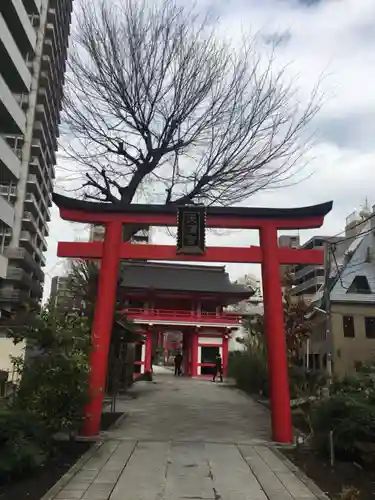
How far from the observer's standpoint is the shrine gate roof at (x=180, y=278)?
32625 mm

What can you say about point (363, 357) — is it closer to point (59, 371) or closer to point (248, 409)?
point (248, 409)

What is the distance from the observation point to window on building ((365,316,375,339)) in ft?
86.4

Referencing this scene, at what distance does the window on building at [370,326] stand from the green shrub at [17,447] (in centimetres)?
2298

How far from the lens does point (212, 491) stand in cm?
595

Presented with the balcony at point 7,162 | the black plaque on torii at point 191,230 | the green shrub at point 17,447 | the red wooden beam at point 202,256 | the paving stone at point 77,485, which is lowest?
the paving stone at point 77,485

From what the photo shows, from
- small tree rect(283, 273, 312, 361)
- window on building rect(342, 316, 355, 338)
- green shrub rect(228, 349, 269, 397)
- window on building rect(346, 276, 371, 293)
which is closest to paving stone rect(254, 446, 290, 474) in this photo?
green shrub rect(228, 349, 269, 397)

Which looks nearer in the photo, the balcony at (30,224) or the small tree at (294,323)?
the small tree at (294,323)

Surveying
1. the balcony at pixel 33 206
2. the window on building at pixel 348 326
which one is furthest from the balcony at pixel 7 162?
the window on building at pixel 348 326

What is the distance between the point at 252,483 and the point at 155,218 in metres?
5.97

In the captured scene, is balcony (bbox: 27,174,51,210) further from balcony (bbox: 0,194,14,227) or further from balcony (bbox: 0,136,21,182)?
balcony (bbox: 0,194,14,227)

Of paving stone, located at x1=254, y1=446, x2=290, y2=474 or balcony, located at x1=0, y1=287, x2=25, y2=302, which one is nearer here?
paving stone, located at x1=254, y1=446, x2=290, y2=474

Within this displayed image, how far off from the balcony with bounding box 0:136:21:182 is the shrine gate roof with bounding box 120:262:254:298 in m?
9.18

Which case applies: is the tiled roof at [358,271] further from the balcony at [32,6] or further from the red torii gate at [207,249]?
the balcony at [32,6]

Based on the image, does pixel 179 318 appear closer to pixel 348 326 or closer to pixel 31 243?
pixel 348 326
